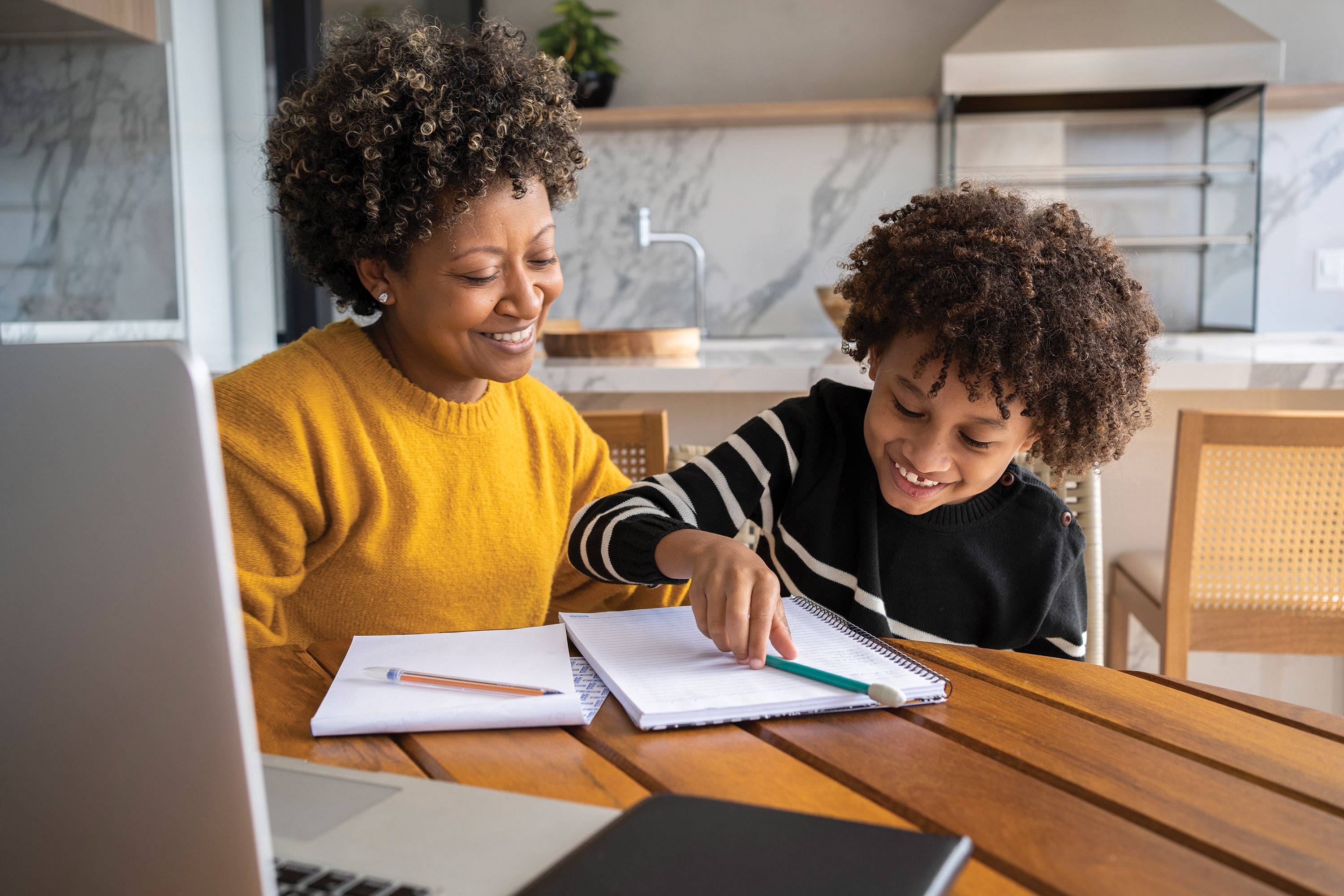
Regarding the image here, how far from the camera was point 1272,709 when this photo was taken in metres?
0.67

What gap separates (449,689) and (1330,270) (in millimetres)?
4264

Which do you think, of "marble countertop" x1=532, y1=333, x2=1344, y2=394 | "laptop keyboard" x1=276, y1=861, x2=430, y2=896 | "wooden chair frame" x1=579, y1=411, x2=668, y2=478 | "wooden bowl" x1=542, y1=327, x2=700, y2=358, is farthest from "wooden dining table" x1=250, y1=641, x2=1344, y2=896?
"wooden bowl" x1=542, y1=327, x2=700, y2=358

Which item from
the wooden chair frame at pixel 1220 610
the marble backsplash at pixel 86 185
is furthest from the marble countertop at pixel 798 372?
the marble backsplash at pixel 86 185

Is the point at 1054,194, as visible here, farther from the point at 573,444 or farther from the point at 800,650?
the point at 800,650

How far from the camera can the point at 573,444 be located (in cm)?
121

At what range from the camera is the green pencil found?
0.62 meters

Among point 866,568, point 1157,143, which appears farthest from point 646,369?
point 1157,143

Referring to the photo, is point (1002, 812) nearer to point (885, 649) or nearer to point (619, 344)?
point (885, 649)

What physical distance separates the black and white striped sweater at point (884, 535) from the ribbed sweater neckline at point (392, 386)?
6.9 inches

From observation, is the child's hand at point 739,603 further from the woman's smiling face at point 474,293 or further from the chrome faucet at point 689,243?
the chrome faucet at point 689,243

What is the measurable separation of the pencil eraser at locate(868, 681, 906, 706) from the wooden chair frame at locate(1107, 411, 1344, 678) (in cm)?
101

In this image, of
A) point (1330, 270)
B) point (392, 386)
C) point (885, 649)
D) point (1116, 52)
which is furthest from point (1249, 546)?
point (1330, 270)

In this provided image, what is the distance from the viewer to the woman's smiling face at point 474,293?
1.01m

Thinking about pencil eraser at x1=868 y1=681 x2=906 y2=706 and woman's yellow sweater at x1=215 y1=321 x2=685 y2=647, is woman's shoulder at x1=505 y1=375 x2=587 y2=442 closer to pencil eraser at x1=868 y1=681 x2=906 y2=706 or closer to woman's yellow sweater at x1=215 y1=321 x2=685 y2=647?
woman's yellow sweater at x1=215 y1=321 x2=685 y2=647
